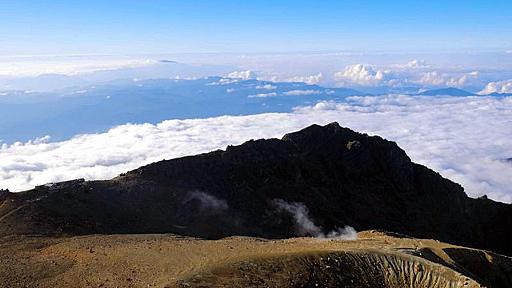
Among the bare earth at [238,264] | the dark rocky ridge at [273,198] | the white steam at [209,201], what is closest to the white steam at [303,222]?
the dark rocky ridge at [273,198]

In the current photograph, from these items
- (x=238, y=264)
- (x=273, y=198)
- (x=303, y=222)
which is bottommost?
(x=303, y=222)

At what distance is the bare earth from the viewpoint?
32875 mm

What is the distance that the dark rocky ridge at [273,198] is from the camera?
62.4m

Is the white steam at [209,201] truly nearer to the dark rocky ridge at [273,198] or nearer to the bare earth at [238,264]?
the dark rocky ridge at [273,198]

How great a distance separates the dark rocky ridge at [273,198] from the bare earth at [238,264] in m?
13.7

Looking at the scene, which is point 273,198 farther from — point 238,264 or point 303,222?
point 238,264

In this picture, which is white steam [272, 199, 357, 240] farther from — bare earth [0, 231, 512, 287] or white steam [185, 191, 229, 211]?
bare earth [0, 231, 512, 287]

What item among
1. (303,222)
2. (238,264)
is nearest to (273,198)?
(303,222)

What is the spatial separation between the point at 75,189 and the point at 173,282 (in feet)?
140

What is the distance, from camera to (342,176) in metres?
104

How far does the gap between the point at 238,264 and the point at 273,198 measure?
53.6 m

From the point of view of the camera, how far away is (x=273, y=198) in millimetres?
87875

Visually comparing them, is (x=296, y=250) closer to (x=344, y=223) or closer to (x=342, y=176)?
(x=344, y=223)

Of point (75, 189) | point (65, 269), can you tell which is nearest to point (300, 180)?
point (75, 189)
